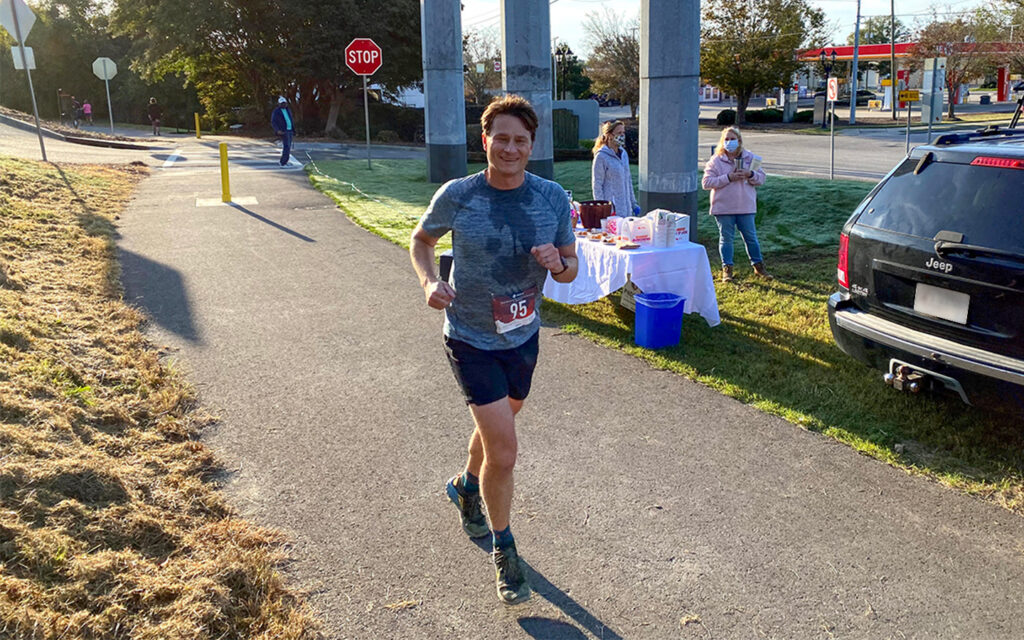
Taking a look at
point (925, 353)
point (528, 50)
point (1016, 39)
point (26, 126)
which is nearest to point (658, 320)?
point (925, 353)

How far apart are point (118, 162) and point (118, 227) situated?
11.9 m

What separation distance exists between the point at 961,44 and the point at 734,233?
43866 mm

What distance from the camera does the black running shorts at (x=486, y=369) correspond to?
3.35 meters

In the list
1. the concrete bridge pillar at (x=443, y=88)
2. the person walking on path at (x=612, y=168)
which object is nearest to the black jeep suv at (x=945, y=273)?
the person walking on path at (x=612, y=168)

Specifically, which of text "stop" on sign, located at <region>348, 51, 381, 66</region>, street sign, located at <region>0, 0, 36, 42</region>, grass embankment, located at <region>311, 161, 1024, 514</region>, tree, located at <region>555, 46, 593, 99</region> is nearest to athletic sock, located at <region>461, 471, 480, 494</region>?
grass embankment, located at <region>311, 161, 1024, 514</region>

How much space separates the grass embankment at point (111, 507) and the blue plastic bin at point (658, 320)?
3415 millimetres

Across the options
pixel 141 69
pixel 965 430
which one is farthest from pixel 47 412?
pixel 141 69

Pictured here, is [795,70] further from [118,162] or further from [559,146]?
[118,162]

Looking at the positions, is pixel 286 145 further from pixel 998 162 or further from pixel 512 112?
pixel 512 112

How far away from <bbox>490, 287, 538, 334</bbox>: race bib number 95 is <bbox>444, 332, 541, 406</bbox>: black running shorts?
0.11 meters

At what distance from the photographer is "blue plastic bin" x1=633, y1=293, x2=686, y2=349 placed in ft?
22.1

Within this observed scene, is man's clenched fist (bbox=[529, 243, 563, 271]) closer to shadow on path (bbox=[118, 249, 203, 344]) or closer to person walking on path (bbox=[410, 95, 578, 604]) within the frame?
person walking on path (bbox=[410, 95, 578, 604])

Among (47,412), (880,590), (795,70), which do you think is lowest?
(880,590)

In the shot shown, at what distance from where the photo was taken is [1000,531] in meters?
3.94
